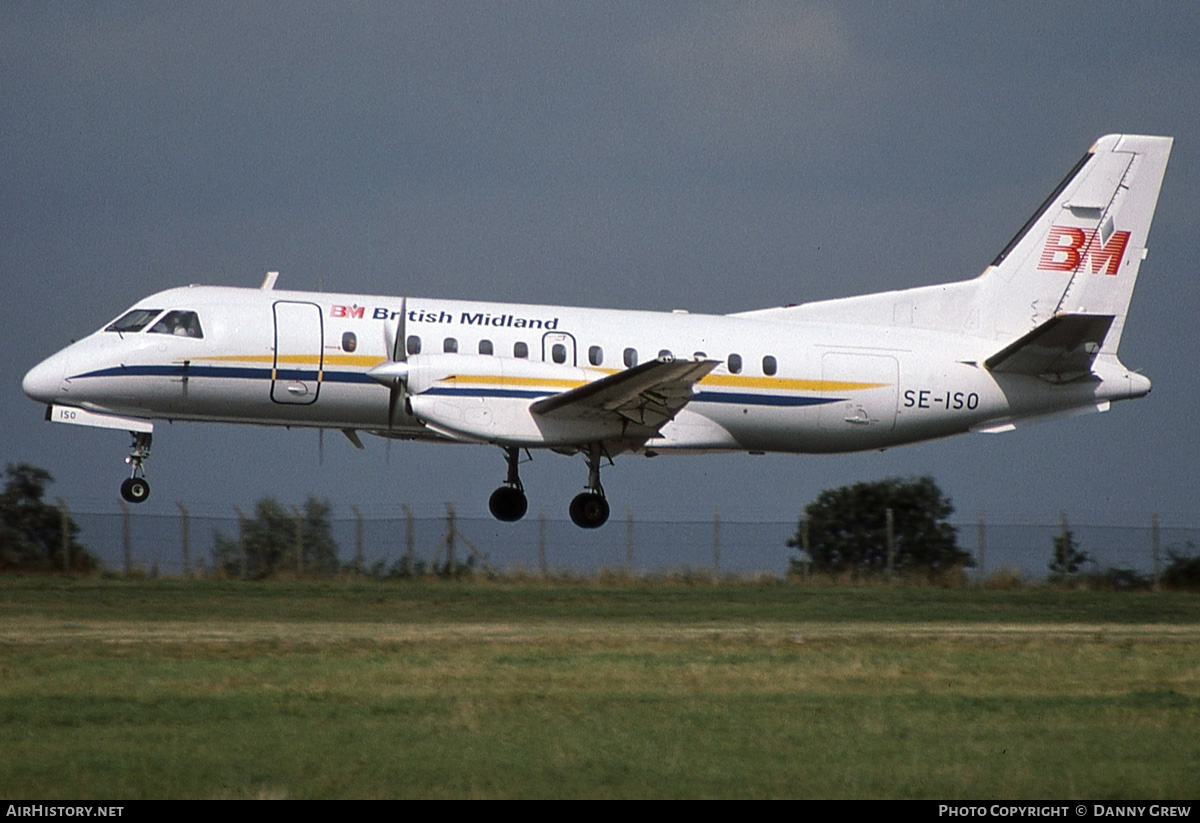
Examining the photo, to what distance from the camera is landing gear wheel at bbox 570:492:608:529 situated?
25.0 meters

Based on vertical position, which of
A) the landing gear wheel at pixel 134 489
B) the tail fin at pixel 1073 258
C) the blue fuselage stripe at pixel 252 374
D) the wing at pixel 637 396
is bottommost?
the landing gear wheel at pixel 134 489

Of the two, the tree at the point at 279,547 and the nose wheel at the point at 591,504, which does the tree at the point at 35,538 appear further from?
the nose wheel at the point at 591,504

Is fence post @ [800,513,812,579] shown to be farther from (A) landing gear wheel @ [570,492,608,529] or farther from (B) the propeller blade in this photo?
(B) the propeller blade

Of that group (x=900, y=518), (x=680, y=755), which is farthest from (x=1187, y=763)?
(x=900, y=518)

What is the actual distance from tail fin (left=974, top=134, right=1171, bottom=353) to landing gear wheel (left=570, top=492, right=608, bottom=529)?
8029 mm

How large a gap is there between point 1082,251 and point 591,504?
1026cm

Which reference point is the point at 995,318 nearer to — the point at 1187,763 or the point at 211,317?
the point at 211,317

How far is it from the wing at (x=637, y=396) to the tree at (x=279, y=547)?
27.2 feet

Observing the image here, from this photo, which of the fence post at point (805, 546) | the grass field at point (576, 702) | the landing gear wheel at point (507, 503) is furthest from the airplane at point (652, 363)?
the fence post at point (805, 546)

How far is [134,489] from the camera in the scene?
24.2 metres

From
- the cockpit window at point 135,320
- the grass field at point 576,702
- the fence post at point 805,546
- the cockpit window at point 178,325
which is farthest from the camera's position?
the fence post at point 805,546

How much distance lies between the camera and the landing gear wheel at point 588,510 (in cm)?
2503

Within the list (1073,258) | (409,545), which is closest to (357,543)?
(409,545)

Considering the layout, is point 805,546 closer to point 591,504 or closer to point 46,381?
point 591,504
